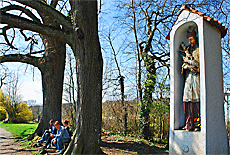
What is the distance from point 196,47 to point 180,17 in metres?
1.15

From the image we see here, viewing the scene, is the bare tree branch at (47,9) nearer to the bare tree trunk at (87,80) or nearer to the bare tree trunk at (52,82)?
the bare tree trunk at (87,80)

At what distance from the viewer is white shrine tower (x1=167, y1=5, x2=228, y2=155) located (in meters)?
5.56

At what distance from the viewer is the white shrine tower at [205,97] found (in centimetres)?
556

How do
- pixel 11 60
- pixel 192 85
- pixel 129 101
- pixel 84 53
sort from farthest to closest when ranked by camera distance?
1. pixel 129 101
2. pixel 11 60
3. pixel 84 53
4. pixel 192 85

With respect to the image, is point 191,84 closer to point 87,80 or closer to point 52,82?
point 87,80

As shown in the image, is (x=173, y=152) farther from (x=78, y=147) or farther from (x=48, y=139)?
(x=48, y=139)

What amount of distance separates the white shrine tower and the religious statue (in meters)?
0.25

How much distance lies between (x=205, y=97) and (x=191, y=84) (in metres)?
0.65

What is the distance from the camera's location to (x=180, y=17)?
6656 millimetres

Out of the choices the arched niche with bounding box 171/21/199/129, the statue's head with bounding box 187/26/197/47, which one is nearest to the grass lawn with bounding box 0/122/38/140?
the arched niche with bounding box 171/21/199/129

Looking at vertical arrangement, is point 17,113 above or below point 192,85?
below

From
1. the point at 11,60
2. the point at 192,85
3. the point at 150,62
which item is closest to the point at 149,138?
the point at 150,62

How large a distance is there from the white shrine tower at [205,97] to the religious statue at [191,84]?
0.25 metres

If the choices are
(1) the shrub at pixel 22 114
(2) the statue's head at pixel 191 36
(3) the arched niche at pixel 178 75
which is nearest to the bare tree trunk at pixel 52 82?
(3) the arched niche at pixel 178 75
